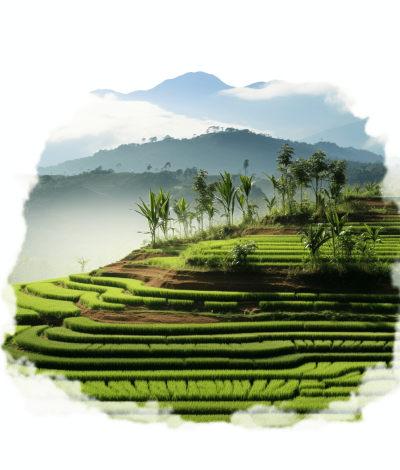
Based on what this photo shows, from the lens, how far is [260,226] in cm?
1894

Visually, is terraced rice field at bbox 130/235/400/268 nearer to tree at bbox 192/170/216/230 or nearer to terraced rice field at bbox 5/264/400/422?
terraced rice field at bbox 5/264/400/422

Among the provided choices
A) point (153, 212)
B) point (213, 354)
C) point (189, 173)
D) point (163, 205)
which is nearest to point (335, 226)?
point (213, 354)

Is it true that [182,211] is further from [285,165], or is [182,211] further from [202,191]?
[285,165]

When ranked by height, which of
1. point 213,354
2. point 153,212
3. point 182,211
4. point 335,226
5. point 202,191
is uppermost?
point 202,191

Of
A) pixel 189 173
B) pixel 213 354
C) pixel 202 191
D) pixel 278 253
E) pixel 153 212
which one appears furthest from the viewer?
pixel 189 173

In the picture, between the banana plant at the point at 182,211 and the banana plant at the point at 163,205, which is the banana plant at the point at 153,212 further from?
the banana plant at the point at 182,211

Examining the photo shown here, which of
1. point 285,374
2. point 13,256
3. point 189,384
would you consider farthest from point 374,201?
point 13,256

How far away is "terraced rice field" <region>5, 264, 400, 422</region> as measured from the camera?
15.7 feet

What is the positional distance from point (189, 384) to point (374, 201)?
2148 cm

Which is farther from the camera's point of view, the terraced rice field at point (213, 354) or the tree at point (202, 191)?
the tree at point (202, 191)

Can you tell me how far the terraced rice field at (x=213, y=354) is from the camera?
4793mm

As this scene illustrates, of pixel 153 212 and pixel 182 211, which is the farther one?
pixel 182 211

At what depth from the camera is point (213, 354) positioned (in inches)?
Answer: 249

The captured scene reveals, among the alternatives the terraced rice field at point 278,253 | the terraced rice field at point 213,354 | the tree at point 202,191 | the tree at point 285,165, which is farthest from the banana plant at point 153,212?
the tree at point 285,165
